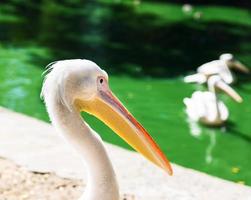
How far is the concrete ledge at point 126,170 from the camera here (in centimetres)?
474

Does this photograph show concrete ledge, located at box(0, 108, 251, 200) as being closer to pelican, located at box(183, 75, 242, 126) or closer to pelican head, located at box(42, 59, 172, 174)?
pelican head, located at box(42, 59, 172, 174)

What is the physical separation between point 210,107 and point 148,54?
3.55 m

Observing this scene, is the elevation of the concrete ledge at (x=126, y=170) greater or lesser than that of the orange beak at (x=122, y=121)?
lesser

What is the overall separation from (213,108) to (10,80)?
2.89 m

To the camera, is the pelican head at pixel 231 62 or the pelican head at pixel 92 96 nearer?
the pelican head at pixel 92 96

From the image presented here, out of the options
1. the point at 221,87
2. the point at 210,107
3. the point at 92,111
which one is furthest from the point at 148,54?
the point at 92,111

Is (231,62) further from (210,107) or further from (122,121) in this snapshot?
(122,121)

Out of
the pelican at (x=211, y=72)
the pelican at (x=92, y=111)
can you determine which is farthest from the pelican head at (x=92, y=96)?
the pelican at (x=211, y=72)

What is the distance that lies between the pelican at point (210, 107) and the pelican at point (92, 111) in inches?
Answer: 184

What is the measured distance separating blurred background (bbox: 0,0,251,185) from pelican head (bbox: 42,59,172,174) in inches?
136

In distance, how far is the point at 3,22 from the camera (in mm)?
12344

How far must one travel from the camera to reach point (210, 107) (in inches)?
314

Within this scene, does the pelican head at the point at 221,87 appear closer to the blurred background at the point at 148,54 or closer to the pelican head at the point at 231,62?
the blurred background at the point at 148,54

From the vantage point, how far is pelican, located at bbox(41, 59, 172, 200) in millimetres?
3012
